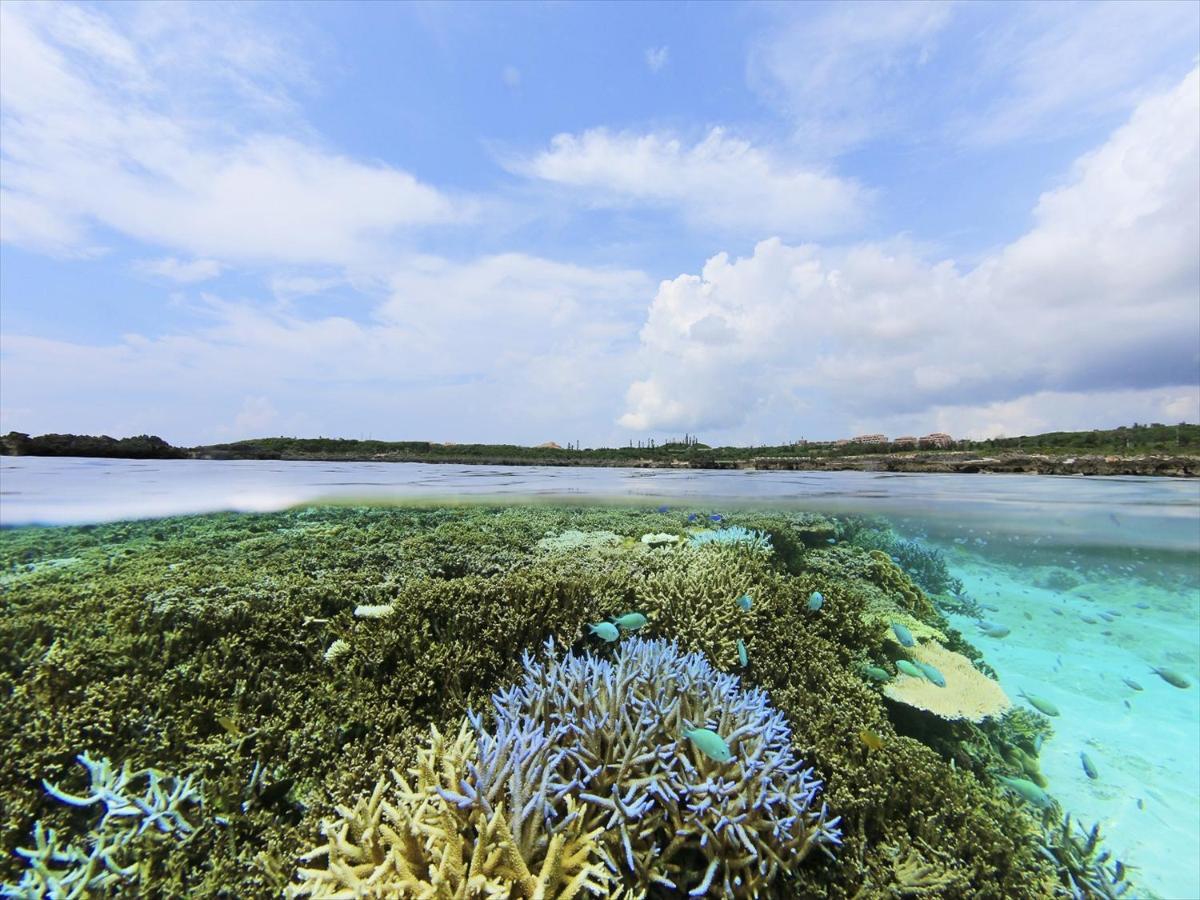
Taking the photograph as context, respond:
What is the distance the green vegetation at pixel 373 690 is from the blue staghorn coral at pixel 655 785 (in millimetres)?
310

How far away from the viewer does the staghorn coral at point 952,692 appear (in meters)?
4.57

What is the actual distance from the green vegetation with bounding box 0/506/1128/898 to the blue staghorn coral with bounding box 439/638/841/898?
310mm

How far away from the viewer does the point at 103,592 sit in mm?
4973

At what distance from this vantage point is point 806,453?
2064 cm

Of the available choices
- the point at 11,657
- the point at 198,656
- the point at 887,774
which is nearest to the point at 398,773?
the point at 198,656

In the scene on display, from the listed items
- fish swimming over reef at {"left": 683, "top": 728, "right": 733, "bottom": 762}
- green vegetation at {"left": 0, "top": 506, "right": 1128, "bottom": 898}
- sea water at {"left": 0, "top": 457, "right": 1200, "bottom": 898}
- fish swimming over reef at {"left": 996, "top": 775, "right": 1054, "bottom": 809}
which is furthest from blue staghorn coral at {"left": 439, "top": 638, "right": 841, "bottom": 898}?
sea water at {"left": 0, "top": 457, "right": 1200, "bottom": 898}

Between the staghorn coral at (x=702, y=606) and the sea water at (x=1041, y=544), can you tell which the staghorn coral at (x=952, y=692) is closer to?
the staghorn coral at (x=702, y=606)

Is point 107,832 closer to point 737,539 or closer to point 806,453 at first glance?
point 737,539

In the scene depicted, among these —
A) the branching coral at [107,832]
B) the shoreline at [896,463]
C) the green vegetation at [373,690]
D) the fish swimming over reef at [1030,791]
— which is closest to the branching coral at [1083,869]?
the green vegetation at [373,690]

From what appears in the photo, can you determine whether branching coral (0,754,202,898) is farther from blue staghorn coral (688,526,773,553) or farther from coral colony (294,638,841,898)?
blue staghorn coral (688,526,773,553)

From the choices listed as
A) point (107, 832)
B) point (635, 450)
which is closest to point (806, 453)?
point (635, 450)

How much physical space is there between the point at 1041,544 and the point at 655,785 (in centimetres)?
2042

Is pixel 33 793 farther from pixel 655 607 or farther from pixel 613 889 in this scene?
pixel 655 607

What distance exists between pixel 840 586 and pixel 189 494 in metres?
14.2
